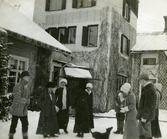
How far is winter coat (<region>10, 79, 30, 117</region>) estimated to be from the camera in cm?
361

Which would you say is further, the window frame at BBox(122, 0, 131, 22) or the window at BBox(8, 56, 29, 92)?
the window frame at BBox(122, 0, 131, 22)

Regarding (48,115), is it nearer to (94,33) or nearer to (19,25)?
(19,25)

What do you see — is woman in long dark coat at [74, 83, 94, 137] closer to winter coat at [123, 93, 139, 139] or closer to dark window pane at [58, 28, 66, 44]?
winter coat at [123, 93, 139, 139]

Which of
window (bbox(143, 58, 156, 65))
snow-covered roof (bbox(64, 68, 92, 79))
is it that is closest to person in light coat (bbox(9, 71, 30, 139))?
snow-covered roof (bbox(64, 68, 92, 79))

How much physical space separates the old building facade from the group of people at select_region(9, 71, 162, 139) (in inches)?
71.2

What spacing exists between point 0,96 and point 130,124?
112 inches

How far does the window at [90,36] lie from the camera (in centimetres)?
673

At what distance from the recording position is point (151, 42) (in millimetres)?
7586

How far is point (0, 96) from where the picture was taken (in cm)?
451

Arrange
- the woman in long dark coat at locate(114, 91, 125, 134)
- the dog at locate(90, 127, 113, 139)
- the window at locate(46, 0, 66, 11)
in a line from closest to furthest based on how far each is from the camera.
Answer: the dog at locate(90, 127, 113, 139), the woman in long dark coat at locate(114, 91, 125, 134), the window at locate(46, 0, 66, 11)

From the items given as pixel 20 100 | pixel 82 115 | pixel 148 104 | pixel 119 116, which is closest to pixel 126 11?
pixel 119 116

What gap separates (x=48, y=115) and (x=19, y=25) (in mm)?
2554

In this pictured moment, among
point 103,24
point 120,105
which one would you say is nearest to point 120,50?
point 103,24

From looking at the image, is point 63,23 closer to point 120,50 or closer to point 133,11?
point 120,50
